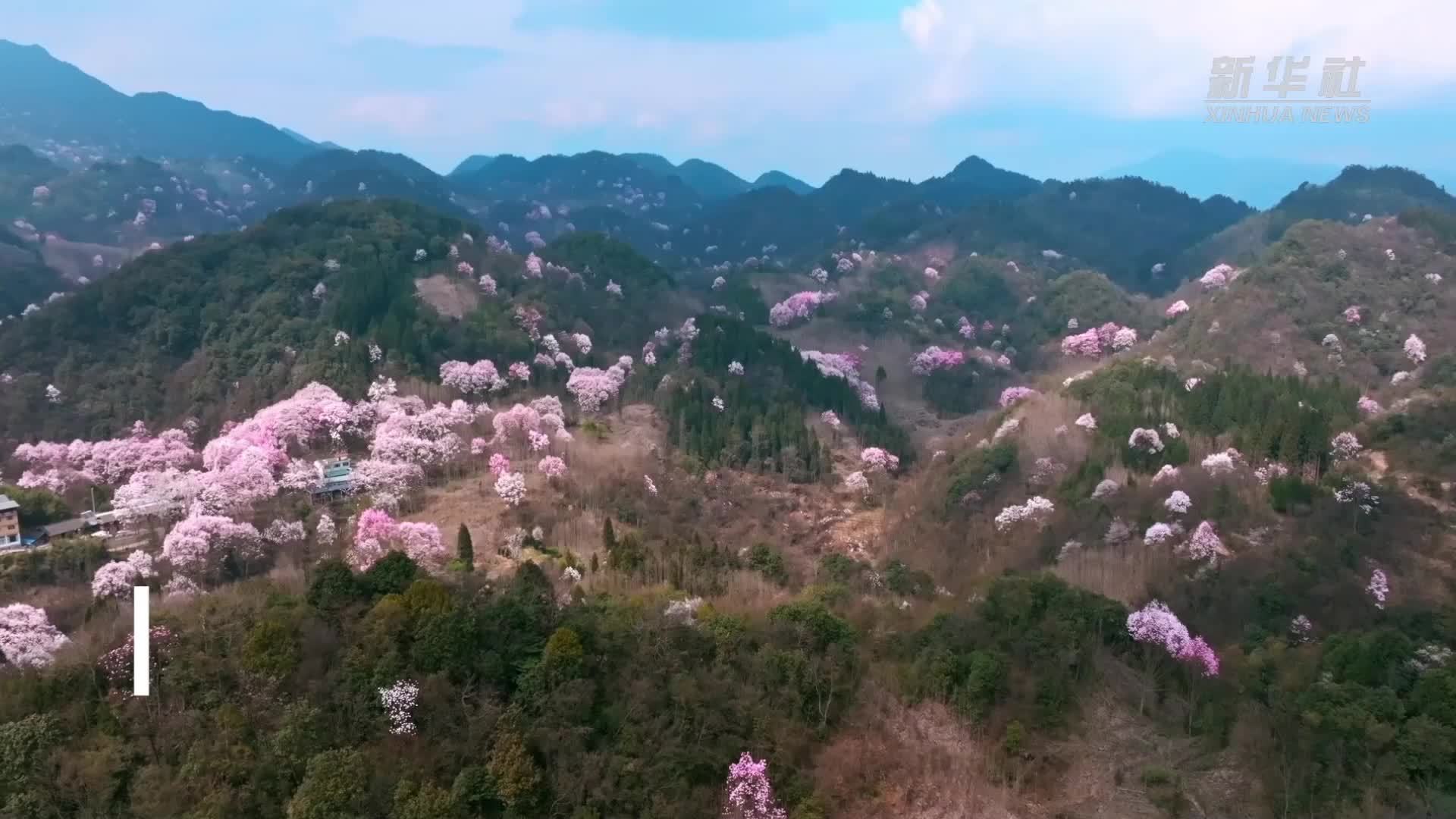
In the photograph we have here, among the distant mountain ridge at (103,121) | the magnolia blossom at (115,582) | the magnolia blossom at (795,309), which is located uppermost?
the distant mountain ridge at (103,121)

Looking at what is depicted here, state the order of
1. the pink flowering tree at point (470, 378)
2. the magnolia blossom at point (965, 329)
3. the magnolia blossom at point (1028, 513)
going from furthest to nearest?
the magnolia blossom at point (965, 329), the pink flowering tree at point (470, 378), the magnolia blossom at point (1028, 513)

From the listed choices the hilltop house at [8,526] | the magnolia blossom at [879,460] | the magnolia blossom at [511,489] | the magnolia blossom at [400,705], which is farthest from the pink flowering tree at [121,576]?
the magnolia blossom at [879,460]

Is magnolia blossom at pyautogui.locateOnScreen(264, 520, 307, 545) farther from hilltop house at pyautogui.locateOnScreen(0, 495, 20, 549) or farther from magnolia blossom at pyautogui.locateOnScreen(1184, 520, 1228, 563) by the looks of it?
magnolia blossom at pyautogui.locateOnScreen(1184, 520, 1228, 563)

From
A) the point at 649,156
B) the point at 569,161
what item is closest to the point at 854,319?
the point at 569,161

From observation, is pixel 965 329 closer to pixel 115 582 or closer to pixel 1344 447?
pixel 1344 447

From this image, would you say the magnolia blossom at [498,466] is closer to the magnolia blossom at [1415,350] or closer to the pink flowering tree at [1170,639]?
the pink flowering tree at [1170,639]

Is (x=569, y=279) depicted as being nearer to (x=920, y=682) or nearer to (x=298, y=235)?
(x=298, y=235)
